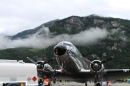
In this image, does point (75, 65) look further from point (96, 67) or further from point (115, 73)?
point (115, 73)

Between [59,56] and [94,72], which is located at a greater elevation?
[59,56]

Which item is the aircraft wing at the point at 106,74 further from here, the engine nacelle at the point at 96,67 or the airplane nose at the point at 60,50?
the airplane nose at the point at 60,50

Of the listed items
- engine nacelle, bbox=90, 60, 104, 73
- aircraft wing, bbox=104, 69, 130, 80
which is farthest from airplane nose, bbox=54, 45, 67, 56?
aircraft wing, bbox=104, 69, 130, 80

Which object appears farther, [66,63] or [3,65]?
[66,63]

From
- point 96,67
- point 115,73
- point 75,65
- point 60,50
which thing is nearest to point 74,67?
point 75,65

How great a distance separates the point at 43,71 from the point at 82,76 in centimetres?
616

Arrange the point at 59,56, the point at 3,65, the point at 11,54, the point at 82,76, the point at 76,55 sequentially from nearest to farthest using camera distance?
the point at 3,65, the point at 59,56, the point at 76,55, the point at 82,76, the point at 11,54

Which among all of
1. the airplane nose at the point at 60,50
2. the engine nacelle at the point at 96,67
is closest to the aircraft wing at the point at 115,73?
the engine nacelle at the point at 96,67

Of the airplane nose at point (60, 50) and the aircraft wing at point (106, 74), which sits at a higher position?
the airplane nose at point (60, 50)

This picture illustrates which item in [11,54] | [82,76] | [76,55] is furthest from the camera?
[11,54]

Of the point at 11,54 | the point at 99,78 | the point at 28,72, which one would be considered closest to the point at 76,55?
the point at 99,78

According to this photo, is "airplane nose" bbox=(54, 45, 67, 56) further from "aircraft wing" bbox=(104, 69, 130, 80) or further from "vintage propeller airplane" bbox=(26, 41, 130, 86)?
"aircraft wing" bbox=(104, 69, 130, 80)

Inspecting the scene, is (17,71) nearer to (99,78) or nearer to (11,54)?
(99,78)

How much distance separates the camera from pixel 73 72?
28953 millimetres
